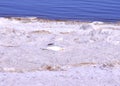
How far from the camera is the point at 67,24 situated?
19.2m

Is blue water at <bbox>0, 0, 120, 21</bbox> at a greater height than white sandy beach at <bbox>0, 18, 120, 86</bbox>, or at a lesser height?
lesser

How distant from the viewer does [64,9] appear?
26500 mm

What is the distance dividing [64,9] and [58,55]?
13931 millimetres

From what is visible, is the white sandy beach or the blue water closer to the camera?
the white sandy beach

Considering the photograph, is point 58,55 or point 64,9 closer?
point 58,55

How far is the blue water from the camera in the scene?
80.2 feet

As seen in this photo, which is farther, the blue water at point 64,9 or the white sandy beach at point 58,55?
the blue water at point 64,9

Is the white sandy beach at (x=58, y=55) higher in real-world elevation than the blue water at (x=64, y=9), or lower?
higher

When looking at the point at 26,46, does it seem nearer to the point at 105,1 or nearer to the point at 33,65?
the point at 33,65

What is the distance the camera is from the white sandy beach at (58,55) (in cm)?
944

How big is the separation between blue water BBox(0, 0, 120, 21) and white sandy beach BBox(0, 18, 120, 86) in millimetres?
5684

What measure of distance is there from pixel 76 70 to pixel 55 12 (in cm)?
1536

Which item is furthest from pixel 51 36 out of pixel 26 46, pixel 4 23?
pixel 4 23

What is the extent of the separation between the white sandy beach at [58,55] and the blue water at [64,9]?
568 centimetres
